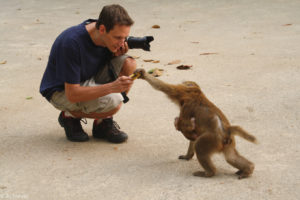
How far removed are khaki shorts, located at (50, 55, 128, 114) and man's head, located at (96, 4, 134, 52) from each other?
0.45 metres

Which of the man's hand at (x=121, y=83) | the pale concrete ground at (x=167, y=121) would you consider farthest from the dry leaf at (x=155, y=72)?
the man's hand at (x=121, y=83)

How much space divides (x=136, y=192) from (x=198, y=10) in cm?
805

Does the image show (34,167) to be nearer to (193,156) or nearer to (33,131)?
(33,131)

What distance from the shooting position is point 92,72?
3.92 meters

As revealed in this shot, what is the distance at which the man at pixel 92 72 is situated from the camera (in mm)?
3500

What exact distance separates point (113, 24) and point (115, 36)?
0.40 ft

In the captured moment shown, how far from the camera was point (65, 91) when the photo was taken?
3.68 metres

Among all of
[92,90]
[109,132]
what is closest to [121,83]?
[92,90]

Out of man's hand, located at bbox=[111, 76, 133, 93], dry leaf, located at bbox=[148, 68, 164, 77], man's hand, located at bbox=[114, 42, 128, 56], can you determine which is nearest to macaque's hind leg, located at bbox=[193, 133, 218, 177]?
man's hand, located at bbox=[111, 76, 133, 93]

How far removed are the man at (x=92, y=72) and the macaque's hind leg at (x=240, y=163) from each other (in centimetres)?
101

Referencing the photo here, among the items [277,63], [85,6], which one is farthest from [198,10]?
[277,63]

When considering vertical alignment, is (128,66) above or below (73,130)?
above

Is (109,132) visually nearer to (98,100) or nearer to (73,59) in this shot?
(98,100)

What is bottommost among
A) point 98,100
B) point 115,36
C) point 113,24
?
point 98,100
